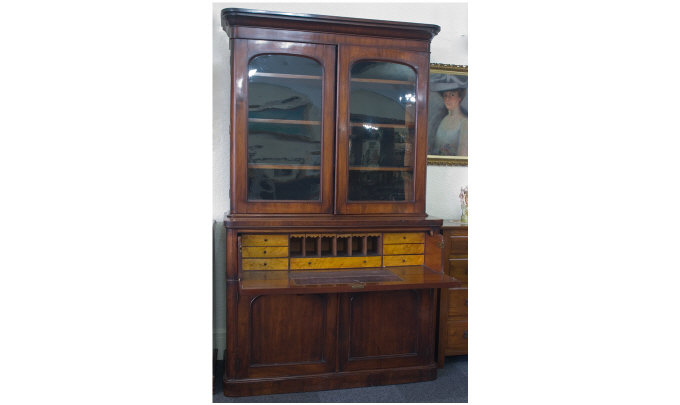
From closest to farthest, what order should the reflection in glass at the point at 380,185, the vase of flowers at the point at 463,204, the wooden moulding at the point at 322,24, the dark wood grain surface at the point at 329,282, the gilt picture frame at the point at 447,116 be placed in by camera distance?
the dark wood grain surface at the point at 329,282 < the wooden moulding at the point at 322,24 < the reflection in glass at the point at 380,185 < the vase of flowers at the point at 463,204 < the gilt picture frame at the point at 447,116

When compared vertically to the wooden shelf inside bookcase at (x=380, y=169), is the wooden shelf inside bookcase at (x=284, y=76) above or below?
above

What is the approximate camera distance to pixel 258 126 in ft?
6.75

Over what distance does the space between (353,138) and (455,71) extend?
37.9 inches

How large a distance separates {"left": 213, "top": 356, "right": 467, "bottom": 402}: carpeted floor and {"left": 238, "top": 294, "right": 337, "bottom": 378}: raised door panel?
0.35ft

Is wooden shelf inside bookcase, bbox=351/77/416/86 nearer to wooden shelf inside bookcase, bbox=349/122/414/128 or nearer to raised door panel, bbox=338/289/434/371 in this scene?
wooden shelf inside bookcase, bbox=349/122/414/128

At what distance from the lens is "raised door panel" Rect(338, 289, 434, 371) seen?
2115 millimetres

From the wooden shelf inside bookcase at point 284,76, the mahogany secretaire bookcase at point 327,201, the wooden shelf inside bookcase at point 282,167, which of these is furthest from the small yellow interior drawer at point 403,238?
the wooden shelf inside bookcase at point 284,76

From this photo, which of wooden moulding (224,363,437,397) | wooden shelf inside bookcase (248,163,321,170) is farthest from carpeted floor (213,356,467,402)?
wooden shelf inside bookcase (248,163,321,170)

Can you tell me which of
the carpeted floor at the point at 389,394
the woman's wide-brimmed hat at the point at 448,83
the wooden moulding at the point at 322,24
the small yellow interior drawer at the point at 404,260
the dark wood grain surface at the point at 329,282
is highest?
the wooden moulding at the point at 322,24

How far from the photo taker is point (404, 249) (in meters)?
2.24

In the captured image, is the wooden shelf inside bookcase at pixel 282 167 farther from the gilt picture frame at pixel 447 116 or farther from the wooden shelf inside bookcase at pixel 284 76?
the gilt picture frame at pixel 447 116

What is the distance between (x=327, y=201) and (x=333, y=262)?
1.04 feet

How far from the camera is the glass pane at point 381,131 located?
2.15 m

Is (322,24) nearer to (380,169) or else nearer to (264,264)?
(380,169)
